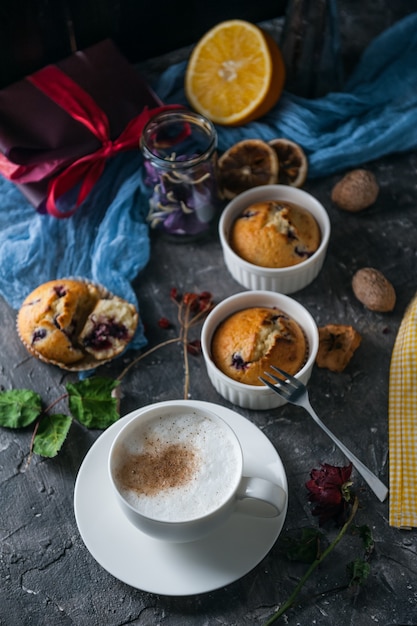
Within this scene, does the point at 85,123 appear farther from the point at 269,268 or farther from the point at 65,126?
the point at 269,268

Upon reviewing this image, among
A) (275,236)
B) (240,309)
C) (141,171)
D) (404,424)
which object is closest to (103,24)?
(141,171)

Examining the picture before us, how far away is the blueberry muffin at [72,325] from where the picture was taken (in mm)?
1948

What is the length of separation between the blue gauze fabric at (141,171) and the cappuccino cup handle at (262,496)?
1.99ft

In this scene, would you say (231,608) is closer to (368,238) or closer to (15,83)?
(368,238)

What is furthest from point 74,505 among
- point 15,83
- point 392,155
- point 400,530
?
point 392,155

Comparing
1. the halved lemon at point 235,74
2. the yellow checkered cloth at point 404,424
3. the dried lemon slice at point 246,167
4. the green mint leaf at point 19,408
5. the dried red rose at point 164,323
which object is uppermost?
the halved lemon at point 235,74

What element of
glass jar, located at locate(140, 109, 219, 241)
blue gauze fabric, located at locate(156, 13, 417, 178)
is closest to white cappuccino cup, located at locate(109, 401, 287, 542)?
glass jar, located at locate(140, 109, 219, 241)

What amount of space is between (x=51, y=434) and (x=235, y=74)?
46.9 inches

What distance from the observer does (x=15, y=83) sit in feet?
7.47

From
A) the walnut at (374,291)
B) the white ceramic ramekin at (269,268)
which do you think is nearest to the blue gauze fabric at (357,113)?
the white ceramic ramekin at (269,268)

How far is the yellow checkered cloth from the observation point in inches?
67.3

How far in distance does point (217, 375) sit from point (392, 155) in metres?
1.01

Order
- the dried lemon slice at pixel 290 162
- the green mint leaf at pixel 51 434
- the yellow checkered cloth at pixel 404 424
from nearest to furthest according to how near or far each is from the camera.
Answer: the yellow checkered cloth at pixel 404 424
the green mint leaf at pixel 51 434
the dried lemon slice at pixel 290 162

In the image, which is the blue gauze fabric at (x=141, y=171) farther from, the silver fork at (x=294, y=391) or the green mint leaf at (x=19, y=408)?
the silver fork at (x=294, y=391)
